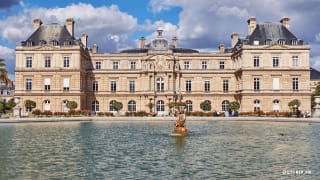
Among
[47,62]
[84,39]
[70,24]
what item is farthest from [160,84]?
[47,62]

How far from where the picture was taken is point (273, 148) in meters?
21.3

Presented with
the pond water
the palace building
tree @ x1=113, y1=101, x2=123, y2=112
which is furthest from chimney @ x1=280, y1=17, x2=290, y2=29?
the pond water

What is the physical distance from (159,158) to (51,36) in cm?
Result: 4905

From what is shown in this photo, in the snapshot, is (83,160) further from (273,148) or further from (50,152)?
(273,148)

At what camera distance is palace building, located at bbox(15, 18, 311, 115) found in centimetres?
6069

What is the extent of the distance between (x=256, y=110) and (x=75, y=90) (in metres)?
25.5

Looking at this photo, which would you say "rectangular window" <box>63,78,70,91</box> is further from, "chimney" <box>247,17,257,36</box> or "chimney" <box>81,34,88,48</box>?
"chimney" <box>247,17,257,36</box>

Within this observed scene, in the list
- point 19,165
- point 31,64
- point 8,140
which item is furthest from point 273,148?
point 31,64

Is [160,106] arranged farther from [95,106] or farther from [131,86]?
[95,106]

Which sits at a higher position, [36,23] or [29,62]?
[36,23]

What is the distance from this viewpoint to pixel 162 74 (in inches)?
2507

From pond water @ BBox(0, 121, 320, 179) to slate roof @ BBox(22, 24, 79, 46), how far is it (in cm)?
3823

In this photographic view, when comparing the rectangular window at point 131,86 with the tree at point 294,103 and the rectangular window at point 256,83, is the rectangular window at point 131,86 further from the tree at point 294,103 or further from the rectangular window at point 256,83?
the tree at point 294,103

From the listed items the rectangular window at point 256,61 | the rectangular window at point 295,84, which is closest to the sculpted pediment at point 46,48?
the rectangular window at point 256,61
